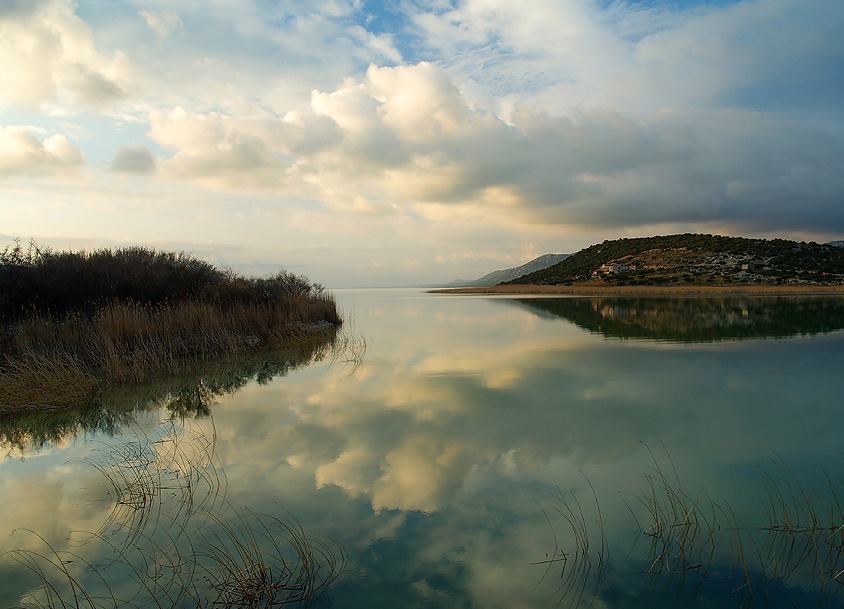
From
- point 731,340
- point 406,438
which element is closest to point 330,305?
point 731,340

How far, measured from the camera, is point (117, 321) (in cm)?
1234

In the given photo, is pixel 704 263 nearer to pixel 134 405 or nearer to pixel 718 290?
pixel 718 290

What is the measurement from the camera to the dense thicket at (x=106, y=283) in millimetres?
14203

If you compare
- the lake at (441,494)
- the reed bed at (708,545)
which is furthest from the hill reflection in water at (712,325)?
the reed bed at (708,545)

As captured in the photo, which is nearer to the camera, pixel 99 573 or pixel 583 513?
pixel 99 573

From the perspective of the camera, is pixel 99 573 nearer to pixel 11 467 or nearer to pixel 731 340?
pixel 11 467

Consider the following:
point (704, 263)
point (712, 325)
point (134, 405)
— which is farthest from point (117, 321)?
point (704, 263)

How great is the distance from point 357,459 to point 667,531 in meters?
3.40

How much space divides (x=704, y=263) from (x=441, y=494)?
80.2m

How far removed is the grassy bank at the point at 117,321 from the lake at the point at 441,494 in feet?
3.27

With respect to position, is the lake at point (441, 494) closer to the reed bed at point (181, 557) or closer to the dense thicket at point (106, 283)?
the reed bed at point (181, 557)

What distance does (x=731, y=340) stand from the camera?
59.4 ft

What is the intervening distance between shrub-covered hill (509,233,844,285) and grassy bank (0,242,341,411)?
6073cm

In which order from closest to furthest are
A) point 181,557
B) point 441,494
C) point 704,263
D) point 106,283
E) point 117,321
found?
point 181,557 → point 441,494 → point 117,321 → point 106,283 → point 704,263
